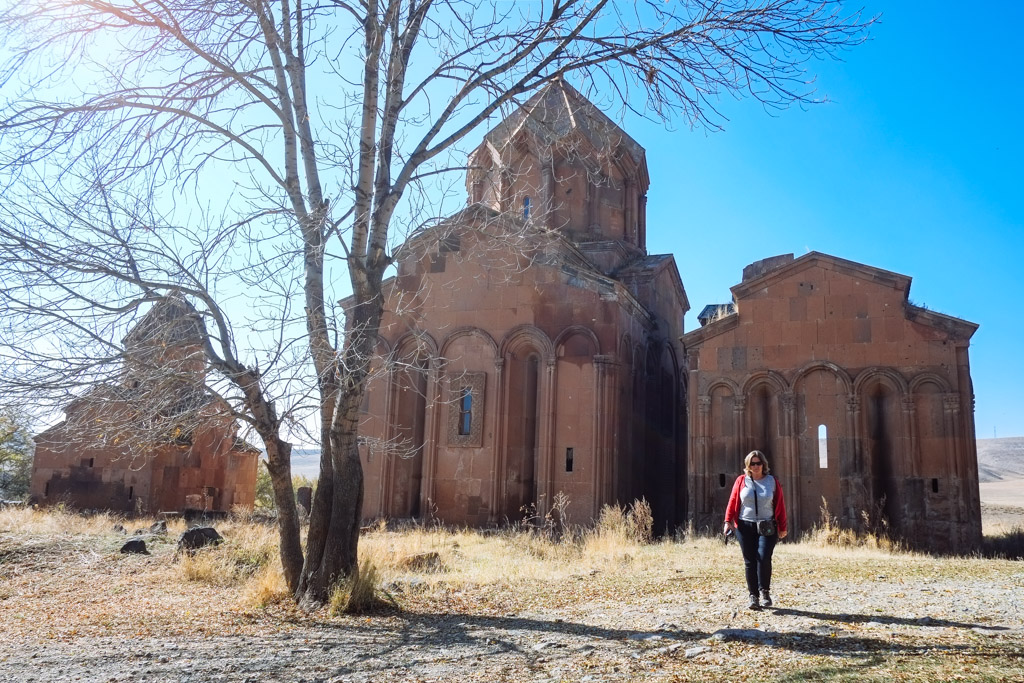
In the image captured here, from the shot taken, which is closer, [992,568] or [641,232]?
[992,568]

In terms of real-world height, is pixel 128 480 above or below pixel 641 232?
below

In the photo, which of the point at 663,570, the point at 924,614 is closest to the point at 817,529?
the point at 663,570

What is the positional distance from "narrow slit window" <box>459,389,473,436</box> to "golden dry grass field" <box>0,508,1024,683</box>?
426 centimetres

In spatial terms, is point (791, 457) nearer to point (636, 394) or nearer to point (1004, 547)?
point (1004, 547)

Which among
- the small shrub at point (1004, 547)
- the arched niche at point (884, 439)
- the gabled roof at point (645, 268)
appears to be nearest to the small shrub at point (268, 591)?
the arched niche at point (884, 439)

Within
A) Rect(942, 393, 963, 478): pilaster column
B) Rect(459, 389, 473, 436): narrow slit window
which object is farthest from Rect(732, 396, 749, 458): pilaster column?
Rect(459, 389, 473, 436): narrow slit window

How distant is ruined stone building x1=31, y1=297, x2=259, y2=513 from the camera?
5.82 m

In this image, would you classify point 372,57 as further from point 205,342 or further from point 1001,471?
point 1001,471

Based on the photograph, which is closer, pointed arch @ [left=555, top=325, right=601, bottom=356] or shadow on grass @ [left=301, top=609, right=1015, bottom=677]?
shadow on grass @ [left=301, top=609, right=1015, bottom=677]

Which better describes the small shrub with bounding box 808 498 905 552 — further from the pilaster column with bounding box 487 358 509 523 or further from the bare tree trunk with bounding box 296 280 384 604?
the bare tree trunk with bounding box 296 280 384 604

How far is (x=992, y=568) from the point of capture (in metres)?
8.67

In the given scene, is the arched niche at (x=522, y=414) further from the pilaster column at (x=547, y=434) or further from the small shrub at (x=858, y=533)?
the small shrub at (x=858, y=533)

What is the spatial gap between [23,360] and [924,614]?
21.7 ft

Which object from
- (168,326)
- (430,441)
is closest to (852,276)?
(430,441)
